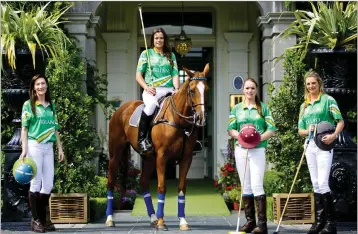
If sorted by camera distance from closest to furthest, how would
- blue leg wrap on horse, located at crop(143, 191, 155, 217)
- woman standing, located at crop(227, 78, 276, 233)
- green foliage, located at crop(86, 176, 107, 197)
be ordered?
woman standing, located at crop(227, 78, 276, 233) < blue leg wrap on horse, located at crop(143, 191, 155, 217) < green foliage, located at crop(86, 176, 107, 197)

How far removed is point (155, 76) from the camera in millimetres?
10031

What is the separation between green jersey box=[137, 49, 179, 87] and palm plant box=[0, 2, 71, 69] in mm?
1603

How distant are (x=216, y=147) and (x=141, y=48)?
2869 millimetres

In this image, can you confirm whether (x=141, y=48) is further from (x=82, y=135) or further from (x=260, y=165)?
(x=260, y=165)

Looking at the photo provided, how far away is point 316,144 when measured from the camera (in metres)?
9.00

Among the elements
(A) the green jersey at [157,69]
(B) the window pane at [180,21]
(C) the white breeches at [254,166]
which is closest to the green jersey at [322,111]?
(C) the white breeches at [254,166]

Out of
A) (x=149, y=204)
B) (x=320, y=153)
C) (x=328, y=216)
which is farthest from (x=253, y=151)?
(x=149, y=204)

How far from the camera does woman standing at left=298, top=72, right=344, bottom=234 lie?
355 inches

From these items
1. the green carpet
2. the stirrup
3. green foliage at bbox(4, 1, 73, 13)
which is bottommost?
the green carpet

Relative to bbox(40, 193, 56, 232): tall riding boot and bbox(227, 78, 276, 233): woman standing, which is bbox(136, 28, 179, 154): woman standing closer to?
bbox(227, 78, 276, 233): woman standing

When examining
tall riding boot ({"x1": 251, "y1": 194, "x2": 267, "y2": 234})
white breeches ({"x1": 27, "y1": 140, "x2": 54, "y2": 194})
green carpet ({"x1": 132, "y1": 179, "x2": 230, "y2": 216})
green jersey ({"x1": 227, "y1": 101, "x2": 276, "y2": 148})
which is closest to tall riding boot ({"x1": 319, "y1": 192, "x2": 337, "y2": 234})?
tall riding boot ({"x1": 251, "y1": 194, "x2": 267, "y2": 234})

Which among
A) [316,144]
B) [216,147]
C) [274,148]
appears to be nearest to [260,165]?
[316,144]

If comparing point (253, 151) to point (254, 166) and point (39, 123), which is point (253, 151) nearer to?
point (254, 166)

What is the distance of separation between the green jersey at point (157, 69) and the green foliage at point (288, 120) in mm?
2197
